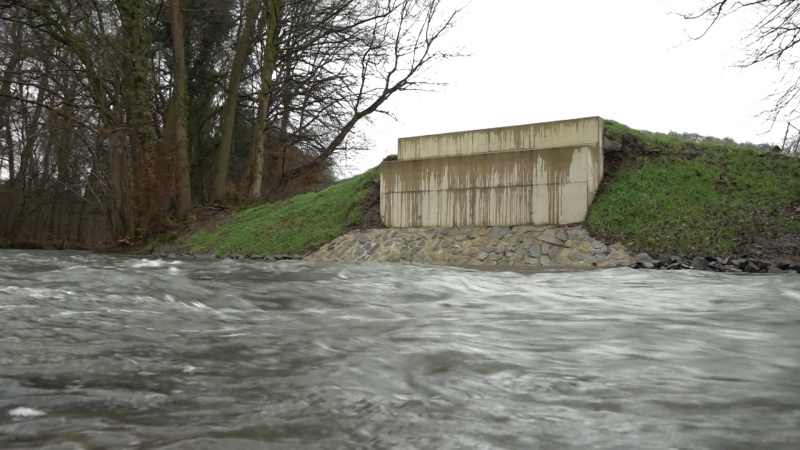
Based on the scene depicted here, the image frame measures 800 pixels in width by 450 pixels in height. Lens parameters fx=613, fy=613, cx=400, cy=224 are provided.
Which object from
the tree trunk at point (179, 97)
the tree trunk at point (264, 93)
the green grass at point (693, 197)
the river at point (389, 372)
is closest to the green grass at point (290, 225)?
the tree trunk at point (264, 93)

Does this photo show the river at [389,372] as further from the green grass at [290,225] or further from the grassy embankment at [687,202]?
the green grass at [290,225]

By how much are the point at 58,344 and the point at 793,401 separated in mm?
3530

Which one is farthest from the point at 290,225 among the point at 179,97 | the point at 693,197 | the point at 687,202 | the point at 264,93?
the point at 693,197

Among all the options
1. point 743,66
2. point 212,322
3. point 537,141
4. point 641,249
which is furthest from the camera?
point 537,141

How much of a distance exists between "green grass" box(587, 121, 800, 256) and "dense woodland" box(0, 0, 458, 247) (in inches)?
454

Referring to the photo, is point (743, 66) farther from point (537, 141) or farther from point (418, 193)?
point (418, 193)

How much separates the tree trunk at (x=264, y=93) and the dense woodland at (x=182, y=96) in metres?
0.04

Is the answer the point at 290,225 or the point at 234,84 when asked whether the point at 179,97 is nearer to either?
the point at 234,84

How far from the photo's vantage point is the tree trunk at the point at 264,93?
839 inches

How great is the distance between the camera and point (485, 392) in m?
2.61

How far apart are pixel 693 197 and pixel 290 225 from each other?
11.3 meters

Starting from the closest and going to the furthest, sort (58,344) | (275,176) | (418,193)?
1. (58,344)
2. (418,193)
3. (275,176)

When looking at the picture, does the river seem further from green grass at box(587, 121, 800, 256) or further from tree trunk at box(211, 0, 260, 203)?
tree trunk at box(211, 0, 260, 203)

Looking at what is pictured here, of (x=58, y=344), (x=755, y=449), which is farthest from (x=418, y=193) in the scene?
(x=755, y=449)
